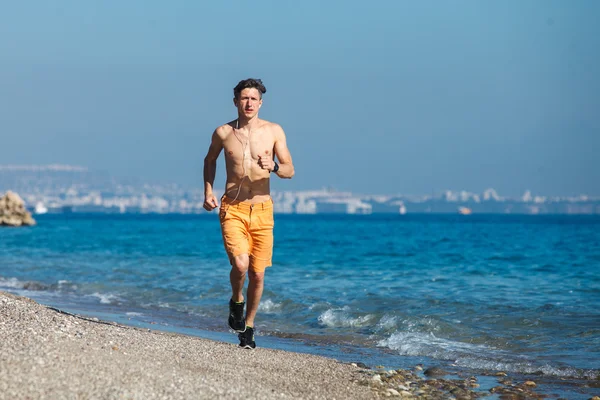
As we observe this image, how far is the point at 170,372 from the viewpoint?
5926mm

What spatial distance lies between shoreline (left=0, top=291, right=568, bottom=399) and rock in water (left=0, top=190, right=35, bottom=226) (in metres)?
59.8

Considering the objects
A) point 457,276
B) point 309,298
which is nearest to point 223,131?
point 309,298

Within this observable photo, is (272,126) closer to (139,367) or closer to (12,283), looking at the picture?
(139,367)

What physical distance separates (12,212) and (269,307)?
5748 centimetres

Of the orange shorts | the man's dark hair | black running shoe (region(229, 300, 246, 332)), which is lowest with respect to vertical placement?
black running shoe (region(229, 300, 246, 332))

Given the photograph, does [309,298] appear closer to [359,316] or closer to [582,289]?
[359,316]

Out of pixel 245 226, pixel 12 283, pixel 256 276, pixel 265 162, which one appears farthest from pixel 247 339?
pixel 12 283

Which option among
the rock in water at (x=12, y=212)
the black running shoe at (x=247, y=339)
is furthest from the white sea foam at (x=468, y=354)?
the rock in water at (x=12, y=212)

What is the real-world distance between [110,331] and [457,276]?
12870mm

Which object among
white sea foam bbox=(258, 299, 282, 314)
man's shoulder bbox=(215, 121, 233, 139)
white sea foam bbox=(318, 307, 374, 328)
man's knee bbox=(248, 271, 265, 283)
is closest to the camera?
man's shoulder bbox=(215, 121, 233, 139)

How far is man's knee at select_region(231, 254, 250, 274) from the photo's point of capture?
24.3ft

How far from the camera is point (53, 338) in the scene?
6574mm

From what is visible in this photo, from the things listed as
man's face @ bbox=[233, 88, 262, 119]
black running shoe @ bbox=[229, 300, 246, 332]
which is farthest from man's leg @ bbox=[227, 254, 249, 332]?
man's face @ bbox=[233, 88, 262, 119]

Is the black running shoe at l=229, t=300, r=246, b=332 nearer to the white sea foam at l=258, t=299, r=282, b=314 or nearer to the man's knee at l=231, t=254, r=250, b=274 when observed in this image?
the man's knee at l=231, t=254, r=250, b=274
